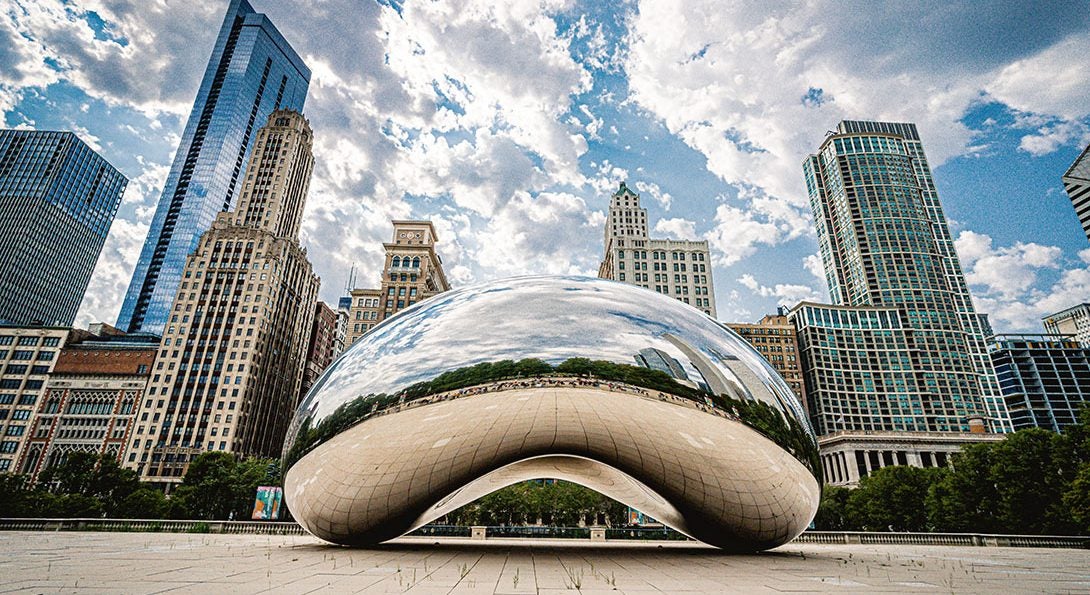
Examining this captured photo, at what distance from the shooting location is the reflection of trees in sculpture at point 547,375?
6.45 metres

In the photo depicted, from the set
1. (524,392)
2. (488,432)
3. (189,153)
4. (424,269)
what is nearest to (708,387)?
(524,392)

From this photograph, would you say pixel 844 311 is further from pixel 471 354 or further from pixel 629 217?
pixel 471 354

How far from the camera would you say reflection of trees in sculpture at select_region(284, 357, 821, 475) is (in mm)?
6449

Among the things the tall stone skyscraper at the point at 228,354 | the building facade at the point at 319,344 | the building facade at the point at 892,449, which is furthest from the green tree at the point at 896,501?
the building facade at the point at 319,344

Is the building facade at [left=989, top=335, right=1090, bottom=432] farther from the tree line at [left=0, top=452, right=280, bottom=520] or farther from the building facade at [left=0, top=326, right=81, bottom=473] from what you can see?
the building facade at [left=0, top=326, right=81, bottom=473]

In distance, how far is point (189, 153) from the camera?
16350 cm

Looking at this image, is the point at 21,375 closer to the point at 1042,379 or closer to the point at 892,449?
the point at 892,449

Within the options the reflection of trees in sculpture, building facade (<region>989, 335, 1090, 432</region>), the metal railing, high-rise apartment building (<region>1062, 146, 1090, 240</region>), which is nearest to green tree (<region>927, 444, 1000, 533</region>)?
the metal railing

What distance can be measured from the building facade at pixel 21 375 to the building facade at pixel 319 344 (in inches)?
1678

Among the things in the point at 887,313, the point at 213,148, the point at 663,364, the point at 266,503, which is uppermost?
the point at 213,148

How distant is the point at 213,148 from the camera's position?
162 metres

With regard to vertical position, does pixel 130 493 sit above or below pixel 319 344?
below

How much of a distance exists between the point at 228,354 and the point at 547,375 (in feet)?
344

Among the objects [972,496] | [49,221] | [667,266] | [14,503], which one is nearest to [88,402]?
[14,503]
